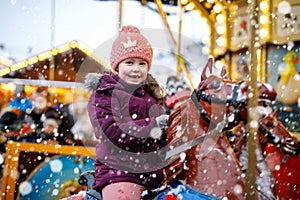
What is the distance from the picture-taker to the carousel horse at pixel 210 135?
185 centimetres

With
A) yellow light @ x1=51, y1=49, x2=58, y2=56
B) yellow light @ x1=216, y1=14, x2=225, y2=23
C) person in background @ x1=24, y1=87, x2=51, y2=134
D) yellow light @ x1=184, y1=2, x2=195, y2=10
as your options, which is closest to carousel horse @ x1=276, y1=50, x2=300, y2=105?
yellow light @ x1=216, y1=14, x2=225, y2=23

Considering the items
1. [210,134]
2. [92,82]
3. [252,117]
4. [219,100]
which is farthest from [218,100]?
[92,82]

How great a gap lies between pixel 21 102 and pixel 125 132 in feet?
9.50

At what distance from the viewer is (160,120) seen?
1871 mm

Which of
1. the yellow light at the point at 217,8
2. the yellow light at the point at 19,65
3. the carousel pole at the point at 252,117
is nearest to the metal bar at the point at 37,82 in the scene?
the yellow light at the point at 19,65

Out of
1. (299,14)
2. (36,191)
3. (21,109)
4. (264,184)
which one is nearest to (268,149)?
(264,184)

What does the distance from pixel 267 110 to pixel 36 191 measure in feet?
7.09

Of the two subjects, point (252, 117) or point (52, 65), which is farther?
point (52, 65)

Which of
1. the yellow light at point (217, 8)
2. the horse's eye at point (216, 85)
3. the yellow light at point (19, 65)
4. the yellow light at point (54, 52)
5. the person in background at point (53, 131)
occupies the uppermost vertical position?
the yellow light at point (217, 8)

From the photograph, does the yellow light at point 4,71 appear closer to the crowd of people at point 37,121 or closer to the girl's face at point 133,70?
the crowd of people at point 37,121

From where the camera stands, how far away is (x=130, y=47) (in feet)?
6.95

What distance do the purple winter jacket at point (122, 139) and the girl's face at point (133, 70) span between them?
65 mm

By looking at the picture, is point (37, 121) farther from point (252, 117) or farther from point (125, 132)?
point (252, 117)

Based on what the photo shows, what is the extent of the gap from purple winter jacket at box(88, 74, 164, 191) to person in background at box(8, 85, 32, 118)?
2503 millimetres
